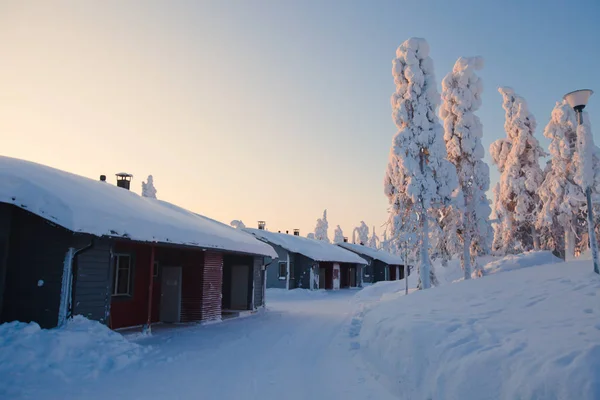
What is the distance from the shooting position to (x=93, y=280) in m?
11.1

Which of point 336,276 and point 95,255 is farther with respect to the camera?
point 336,276

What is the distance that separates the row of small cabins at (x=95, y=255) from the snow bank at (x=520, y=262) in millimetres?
13633

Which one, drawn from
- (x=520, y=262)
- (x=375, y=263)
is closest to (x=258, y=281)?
(x=520, y=262)

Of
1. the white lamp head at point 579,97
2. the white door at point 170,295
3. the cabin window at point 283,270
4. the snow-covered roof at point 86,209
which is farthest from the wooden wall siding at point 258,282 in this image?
the white lamp head at point 579,97

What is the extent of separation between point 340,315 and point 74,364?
13.1 meters

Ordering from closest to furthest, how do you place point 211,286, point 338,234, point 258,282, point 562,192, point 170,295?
1. point 170,295
2. point 211,286
3. point 258,282
4. point 562,192
5. point 338,234

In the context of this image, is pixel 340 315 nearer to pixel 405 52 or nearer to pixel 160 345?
pixel 160 345

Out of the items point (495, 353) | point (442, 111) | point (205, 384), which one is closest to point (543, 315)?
point (495, 353)

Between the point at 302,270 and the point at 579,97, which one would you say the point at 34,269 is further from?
the point at 302,270

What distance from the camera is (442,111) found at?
25391 millimetres

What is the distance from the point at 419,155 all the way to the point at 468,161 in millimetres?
4390

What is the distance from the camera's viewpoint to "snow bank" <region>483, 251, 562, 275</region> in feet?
76.0

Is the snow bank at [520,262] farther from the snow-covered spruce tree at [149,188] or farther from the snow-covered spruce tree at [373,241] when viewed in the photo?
the snow-covered spruce tree at [373,241]

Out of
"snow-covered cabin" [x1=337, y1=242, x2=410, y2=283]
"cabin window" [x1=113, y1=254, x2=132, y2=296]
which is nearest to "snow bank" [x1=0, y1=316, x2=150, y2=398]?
"cabin window" [x1=113, y1=254, x2=132, y2=296]
